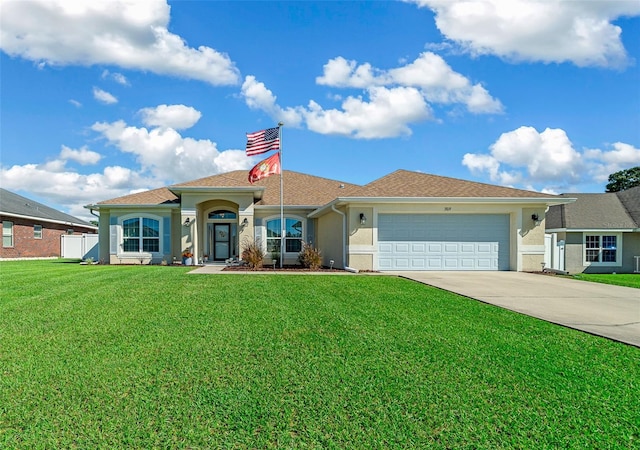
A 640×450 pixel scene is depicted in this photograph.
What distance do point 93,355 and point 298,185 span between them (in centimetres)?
1798

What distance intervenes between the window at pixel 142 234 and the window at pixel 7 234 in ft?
33.8

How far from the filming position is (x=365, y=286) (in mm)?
10234

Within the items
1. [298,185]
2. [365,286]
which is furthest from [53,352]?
[298,185]

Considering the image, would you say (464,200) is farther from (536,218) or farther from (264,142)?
(264,142)

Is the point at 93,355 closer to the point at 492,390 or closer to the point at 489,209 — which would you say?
the point at 492,390

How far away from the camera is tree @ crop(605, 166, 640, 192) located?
133 feet

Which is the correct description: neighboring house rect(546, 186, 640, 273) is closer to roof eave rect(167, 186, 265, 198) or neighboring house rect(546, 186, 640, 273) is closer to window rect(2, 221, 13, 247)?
roof eave rect(167, 186, 265, 198)

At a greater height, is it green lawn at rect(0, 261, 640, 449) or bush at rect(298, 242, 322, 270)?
bush at rect(298, 242, 322, 270)

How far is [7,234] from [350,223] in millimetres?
22563

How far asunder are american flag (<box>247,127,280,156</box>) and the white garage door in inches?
225

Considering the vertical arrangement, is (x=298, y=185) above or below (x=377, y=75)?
below

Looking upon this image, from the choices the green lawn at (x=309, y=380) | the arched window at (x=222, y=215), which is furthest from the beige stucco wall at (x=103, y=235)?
the green lawn at (x=309, y=380)

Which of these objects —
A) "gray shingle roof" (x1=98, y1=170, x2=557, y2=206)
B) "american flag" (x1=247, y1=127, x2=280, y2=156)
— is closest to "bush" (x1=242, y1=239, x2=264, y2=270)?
"gray shingle roof" (x1=98, y1=170, x2=557, y2=206)

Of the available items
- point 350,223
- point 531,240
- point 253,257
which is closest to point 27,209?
point 253,257
